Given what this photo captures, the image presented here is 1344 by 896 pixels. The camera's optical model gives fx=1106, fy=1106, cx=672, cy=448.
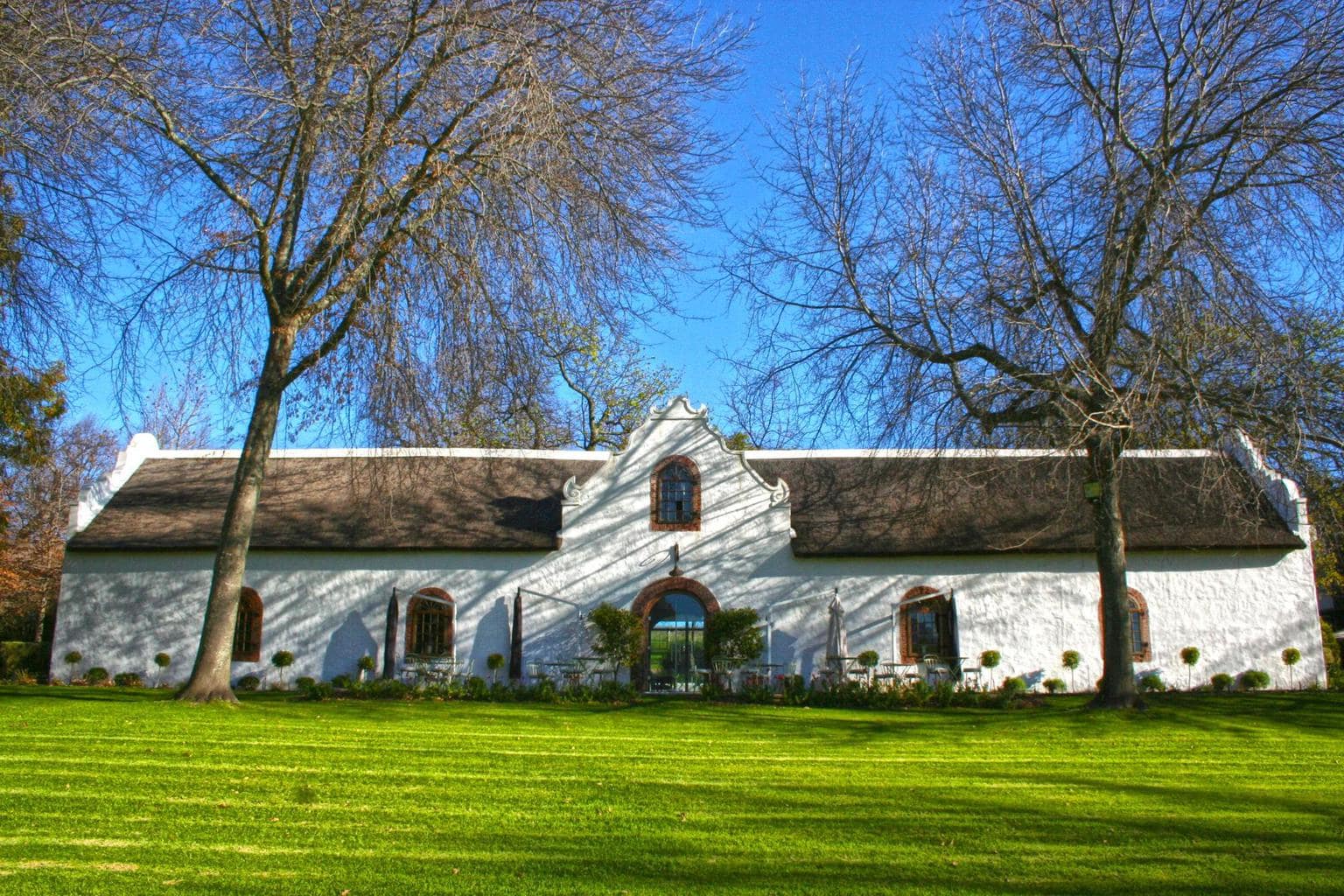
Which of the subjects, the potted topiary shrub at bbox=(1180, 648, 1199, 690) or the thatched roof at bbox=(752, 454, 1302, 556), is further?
the thatched roof at bbox=(752, 454, 1302, 556)

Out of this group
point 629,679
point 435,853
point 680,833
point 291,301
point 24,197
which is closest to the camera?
point 435,853

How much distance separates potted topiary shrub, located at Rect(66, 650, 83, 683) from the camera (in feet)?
75.7

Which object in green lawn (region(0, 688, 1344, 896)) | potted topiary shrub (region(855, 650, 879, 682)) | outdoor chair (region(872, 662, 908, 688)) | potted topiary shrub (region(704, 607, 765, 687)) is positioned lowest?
green lawn (region(0, 688, 1344, 896))

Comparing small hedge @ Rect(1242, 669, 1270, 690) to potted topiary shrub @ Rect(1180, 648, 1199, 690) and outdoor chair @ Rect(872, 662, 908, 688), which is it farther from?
outdoor chair @ Rect(872, 662, 908, 688)

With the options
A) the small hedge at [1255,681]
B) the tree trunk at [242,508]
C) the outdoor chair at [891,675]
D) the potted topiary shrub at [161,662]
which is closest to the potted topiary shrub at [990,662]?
the outdoor chair at [891,675]

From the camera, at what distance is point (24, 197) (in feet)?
39.4

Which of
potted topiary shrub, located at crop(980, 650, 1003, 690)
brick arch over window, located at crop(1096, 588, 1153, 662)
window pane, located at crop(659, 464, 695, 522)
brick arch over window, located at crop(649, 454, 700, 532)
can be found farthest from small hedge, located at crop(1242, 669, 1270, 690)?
window pane, located at crop(659, 464, 695, 522)

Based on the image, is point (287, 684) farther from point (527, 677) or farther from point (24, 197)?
point (24, 197)

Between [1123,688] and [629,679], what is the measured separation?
940 cm

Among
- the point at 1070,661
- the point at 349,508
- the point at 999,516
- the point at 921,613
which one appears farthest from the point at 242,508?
the point at 1070,661

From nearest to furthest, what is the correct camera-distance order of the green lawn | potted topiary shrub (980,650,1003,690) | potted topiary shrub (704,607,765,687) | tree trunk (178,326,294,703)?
the green lawn < tree trunk (178,326,294,703) < potted topiary shrub (704,607,765,687) < potted topiary shrub (980,650,1003,690)

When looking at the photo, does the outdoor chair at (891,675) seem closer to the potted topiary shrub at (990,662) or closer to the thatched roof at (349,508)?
the potted topiary shrub at (990,662)

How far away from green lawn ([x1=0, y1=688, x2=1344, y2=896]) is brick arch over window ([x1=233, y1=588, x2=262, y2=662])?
8.97 metres

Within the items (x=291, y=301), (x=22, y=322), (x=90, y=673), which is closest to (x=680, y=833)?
(x=22, y=322)
